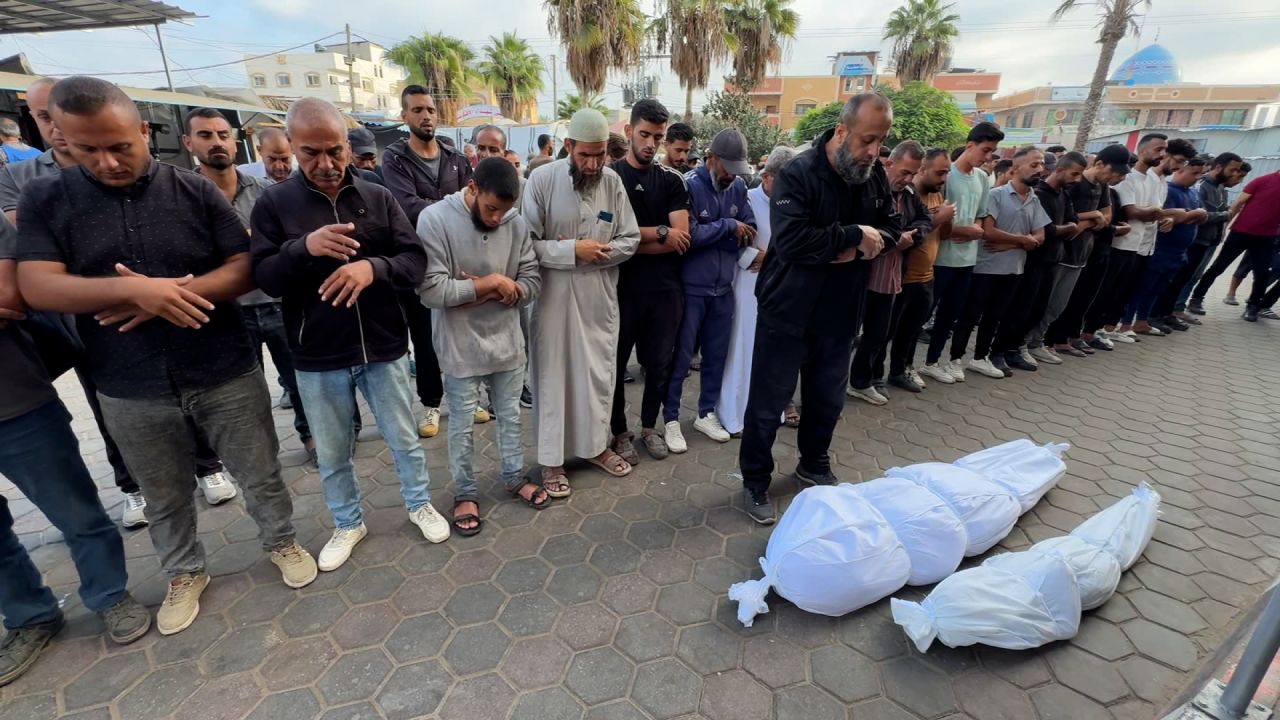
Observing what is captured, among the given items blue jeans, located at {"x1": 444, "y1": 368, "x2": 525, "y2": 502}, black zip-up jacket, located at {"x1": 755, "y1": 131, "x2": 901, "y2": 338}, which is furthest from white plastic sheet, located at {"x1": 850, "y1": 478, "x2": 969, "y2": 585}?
blue jeans, located at {"x1": 444, "y1": 368, "x2": 525, "y2": 502}

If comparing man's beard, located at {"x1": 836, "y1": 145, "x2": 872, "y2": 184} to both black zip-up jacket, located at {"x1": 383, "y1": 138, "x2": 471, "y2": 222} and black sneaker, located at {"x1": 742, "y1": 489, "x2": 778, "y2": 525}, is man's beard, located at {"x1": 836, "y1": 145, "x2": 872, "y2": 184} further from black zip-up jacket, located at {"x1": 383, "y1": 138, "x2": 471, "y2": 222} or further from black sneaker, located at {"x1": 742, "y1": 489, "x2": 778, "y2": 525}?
black zip-up jacket, located at {"x1": 383, "y1": 138, "x2": 471, "y2": 222}

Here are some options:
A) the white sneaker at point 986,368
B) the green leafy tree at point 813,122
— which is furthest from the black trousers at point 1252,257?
the green leafy tree at point 813,122

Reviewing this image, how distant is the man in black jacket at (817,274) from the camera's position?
8.73 feet

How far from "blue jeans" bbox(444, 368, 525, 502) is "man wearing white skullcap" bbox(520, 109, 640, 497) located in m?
0.18

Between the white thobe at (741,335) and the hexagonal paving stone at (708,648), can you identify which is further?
the white thobe at (741,335)

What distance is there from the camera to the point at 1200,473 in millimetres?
3824

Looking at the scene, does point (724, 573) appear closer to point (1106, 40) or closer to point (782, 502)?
point (782, 502)

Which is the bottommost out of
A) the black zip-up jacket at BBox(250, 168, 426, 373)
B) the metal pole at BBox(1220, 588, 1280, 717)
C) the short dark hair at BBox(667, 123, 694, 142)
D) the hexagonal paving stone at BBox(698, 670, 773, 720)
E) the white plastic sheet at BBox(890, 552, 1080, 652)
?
the hexagonal paving stone at BBox(698, 670, 773, 720)

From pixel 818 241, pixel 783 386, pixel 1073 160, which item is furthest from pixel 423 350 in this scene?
pixel 1073 160

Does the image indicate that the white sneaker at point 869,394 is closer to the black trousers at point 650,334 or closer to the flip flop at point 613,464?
the black trousers at point 650,334

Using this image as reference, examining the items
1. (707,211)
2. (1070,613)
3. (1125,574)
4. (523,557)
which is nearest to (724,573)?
(523,557)

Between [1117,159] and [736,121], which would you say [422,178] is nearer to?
[1117,159]

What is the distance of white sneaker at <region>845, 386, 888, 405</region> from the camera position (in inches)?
191

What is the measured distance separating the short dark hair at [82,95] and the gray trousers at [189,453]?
105cm
